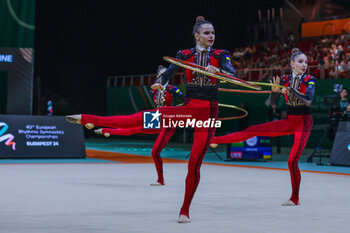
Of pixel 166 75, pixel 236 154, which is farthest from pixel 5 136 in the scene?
pixel 166 75

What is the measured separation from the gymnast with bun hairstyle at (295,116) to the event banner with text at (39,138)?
10228mm

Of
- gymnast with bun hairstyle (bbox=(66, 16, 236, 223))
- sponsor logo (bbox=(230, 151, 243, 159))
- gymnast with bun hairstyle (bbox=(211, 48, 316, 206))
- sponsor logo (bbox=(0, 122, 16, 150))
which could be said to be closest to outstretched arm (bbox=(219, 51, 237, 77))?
gymnast with bun hairstyle (bbox=(66, 16, 236, 223))

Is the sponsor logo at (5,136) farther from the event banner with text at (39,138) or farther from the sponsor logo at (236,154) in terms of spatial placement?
the sponsor logo at (236,154)

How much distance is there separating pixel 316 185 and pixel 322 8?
2751cm

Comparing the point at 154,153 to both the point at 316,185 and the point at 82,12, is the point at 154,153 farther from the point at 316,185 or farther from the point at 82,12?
the point at 82,12

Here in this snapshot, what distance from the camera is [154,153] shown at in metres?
10.4

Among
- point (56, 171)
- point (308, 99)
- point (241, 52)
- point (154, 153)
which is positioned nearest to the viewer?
point (308, 99)

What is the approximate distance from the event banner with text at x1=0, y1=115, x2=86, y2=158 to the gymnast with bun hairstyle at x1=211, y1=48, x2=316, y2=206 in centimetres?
1023

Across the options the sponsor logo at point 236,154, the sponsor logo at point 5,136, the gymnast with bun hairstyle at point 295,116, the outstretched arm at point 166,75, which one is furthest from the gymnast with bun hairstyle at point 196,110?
the sponsor logo at point 236,154

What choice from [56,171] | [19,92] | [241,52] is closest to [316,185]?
[56,171]

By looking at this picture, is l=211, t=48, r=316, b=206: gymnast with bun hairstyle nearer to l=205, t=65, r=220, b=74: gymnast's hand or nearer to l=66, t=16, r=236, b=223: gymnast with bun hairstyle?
l=66, t=16, r=236, b=223: gymnast with bun hairstyle

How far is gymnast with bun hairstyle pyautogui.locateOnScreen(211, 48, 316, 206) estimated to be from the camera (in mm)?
7723

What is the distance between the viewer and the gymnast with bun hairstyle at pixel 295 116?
7.72m

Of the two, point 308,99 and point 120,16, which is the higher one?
point 120,16
